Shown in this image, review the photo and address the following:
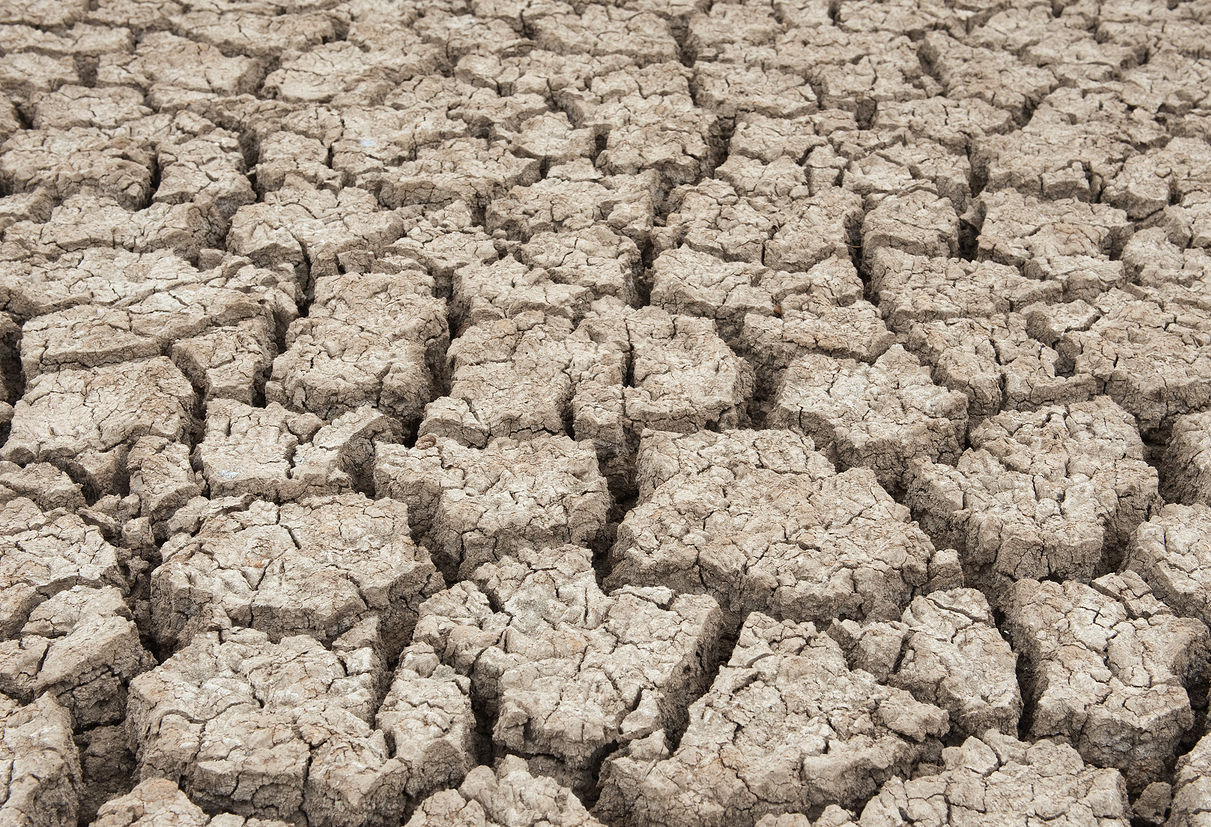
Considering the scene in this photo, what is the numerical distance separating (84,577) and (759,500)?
1.33 meters

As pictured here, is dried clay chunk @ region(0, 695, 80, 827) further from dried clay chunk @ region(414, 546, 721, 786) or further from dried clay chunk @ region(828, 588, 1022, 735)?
dried clay chunk @ region(828, 588, 1022, 735)

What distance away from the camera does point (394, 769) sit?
5.76 ft

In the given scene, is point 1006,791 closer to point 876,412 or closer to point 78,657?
point 876,412

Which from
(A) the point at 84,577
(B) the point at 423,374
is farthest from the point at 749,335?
(A) the point at 84,577

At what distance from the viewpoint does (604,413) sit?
236cm

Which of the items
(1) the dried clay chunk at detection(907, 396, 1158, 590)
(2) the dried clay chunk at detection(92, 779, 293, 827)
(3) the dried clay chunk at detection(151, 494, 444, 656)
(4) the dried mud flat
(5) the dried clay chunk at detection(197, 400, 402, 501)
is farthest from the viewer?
(5) the dried clay chunk at detection(197, 400, 402, 501)

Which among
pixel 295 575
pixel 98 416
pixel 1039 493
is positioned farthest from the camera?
pixel 98 416

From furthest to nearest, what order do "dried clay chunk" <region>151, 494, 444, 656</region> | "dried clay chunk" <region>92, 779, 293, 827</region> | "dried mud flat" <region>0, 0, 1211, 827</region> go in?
"dried clay chunk" <region>151, 494, 444, 656</region> < "dried mud flat" <region>0, 0, 1211, 827</region> < "dried clay chunk" <region>92, 779, 293, 827</region>

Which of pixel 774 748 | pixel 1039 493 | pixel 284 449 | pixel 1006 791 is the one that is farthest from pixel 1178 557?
pixel 284 449

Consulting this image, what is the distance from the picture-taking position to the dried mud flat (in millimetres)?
1818

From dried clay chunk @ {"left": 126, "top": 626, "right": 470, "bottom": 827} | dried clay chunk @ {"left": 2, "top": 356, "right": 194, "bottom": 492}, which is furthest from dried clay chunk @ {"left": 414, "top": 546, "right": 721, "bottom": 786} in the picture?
dried clay chunk @ {"left": 2, "top": 356, "right": 194, "bottom": 492}

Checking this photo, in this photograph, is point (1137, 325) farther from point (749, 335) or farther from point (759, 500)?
point (759, 500)

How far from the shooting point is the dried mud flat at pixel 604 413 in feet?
5.97

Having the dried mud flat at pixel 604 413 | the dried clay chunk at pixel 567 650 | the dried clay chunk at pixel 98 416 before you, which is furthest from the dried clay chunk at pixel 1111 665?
the dried clay chunk at pixel 98 416
